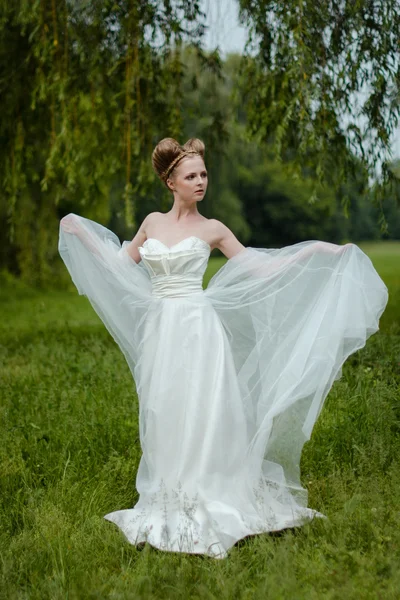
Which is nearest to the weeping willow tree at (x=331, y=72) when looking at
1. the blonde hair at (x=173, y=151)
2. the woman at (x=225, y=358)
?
the blonde hair at (x=173, y=151)

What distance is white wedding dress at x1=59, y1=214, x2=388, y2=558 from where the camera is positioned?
12.8 feet

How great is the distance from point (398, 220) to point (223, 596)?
43.2m

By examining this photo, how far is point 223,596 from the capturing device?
3121 mm

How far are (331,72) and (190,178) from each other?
2.77 m

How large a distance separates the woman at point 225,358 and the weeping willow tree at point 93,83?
2.73 metres

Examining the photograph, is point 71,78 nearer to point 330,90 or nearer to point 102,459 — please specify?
point 330,90

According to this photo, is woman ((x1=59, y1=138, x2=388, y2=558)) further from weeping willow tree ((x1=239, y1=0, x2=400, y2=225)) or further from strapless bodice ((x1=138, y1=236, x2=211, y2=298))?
weeping willow tree ((x1=239, y1=0, x2=400, y2=225))

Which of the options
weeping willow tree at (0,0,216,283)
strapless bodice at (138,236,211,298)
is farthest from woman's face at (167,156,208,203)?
weeping willow tree at (0,0,216,283)

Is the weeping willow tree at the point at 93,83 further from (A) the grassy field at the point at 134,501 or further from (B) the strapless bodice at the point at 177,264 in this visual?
(B) the strapless bodice at the point at 177,264

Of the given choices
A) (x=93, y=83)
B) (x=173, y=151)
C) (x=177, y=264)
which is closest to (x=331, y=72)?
(x=93, y=83)

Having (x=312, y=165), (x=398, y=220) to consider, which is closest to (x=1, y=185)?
(x=312, y=165)

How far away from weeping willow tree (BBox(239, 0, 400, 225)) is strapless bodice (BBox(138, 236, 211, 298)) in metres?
2.25

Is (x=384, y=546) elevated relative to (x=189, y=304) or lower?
lower

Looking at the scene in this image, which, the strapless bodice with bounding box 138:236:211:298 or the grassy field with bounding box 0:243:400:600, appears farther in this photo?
the strapless bodice with bounding box 138:236:211:298
